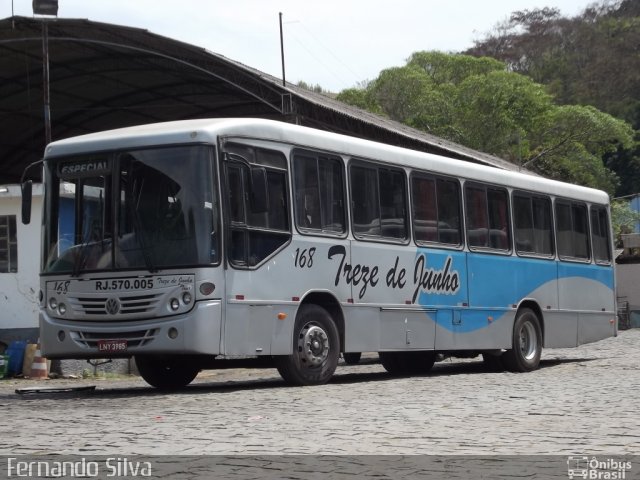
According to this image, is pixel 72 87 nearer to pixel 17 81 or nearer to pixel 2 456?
pixel 17 81

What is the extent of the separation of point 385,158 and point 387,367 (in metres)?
4.40

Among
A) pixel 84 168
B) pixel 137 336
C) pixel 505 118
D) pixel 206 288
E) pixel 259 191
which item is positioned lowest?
pixel 137 336

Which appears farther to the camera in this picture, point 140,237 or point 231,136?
point 231,136

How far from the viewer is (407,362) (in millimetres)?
19172

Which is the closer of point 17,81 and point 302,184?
point 302,184

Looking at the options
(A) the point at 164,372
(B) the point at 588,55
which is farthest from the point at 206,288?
(B) the point at 588,55

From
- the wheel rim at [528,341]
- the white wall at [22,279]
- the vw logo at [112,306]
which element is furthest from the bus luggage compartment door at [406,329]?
the white wall at [22,279]

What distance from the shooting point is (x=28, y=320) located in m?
23.1

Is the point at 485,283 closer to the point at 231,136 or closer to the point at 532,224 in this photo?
the point at 532,224

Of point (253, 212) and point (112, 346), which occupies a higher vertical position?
point (253, 212)

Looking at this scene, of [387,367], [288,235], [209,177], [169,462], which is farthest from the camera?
[387,367]

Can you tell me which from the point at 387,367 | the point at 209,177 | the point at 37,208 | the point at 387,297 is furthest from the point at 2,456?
the point at 37,208

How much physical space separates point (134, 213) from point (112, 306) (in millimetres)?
1073

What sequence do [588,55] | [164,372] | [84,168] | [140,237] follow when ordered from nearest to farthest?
1. [140,237]
2. [84,168]
3. [164,372]
4. [588,55]
